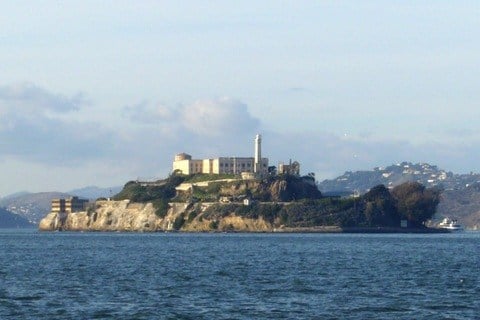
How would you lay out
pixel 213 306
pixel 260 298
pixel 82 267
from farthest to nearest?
pixel 82 267, pixel 260 298, pixel 213 306

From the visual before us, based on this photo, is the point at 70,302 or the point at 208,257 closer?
the point at 70,302

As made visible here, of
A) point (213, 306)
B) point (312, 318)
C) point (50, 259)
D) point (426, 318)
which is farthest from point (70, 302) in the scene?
point (50, 259)

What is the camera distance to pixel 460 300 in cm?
6869

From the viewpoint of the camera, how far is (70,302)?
66.5 meters

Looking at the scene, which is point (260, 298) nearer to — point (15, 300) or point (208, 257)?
point (15, 300)

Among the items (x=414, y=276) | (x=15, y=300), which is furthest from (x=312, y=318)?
(x=414, y=276)

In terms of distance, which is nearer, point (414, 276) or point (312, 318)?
point (312, 318)

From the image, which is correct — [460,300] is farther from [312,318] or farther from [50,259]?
[50,259]

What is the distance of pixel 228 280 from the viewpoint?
8356cm

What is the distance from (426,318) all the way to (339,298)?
33.7 feet

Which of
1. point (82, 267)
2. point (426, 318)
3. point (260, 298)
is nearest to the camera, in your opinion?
point (426, 318)

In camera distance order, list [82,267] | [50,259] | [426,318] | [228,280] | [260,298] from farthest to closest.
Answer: [50,259] < [82,267] < [228,280] < [260,298] < [426,318]

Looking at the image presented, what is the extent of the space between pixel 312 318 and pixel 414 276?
2981 cm

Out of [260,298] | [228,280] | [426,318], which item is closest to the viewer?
[426,318]
